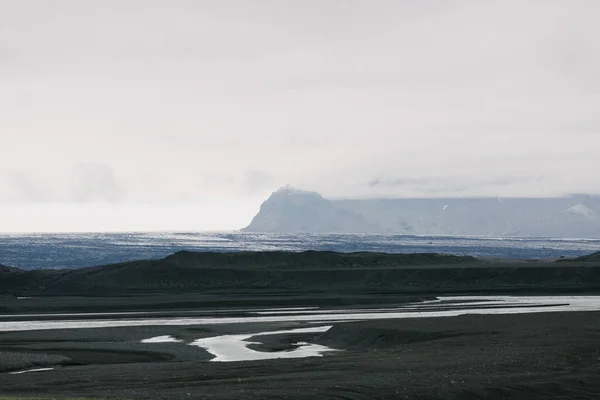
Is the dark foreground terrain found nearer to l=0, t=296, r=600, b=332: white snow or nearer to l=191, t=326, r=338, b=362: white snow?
l=191, t=326, r=338, b=362: white snow

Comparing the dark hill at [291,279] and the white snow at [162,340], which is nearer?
the white snow at [162,340]

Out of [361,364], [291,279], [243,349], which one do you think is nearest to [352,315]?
[243,349]

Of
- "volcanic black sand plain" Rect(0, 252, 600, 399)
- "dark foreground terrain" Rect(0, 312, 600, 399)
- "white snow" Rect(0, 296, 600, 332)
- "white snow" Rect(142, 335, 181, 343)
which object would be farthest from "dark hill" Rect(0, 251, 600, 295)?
"dark foreground terrain" Rect(0, 312, 600, 399)

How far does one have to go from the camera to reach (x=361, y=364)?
3603 centimetres

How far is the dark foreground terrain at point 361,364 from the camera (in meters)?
29.9

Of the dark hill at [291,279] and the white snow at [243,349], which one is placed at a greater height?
the dark hill at [291,279]

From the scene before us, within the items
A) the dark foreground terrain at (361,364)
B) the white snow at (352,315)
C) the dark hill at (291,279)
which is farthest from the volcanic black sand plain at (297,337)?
the white snow at (352,315)

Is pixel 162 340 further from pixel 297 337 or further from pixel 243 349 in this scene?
pixel 297 337

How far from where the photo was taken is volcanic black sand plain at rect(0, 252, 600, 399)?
1216 inches

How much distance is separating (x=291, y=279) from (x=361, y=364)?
228 feet

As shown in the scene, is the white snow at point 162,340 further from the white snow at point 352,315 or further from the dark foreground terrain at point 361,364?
the white snow at point 352,315

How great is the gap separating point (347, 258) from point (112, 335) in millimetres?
68957

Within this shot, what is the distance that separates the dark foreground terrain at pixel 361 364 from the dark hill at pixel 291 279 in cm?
4385

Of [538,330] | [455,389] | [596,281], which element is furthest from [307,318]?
[596,281]
